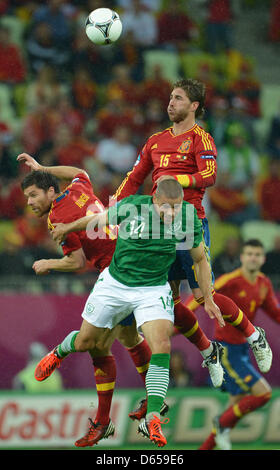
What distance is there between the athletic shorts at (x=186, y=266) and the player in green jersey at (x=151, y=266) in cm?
40

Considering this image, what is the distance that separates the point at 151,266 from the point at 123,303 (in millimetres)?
423

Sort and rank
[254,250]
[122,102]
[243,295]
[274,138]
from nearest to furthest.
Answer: [254,250], [243,295], [122,102], [274,138]

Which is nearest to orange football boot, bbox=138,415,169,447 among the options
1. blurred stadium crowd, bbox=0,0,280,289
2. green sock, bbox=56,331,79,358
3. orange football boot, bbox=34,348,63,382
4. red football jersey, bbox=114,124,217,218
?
green sock, bbox=56,331,79,358

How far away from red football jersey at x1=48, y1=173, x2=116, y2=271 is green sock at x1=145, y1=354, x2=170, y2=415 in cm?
129

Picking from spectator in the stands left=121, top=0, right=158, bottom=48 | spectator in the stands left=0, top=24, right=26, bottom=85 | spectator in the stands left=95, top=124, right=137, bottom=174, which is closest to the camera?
spectator in the stands left=95, top=124, right=137, bottom=174

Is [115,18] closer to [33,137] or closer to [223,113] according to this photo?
[33,137]

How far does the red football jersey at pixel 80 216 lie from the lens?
8312mm

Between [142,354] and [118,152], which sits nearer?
[142,354]

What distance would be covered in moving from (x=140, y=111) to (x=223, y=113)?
5.25 ft

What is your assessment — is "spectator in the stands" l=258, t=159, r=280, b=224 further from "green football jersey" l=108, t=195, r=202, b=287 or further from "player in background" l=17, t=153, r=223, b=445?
"green football jersey" l=108, t=195, r=202, b=287

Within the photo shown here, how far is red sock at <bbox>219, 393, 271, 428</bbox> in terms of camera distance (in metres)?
11.9

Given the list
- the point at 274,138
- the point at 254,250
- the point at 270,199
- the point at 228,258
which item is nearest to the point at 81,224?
the point at 254,250

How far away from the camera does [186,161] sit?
27.3 feet

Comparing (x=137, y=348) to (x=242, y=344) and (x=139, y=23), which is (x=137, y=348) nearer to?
(x=242, y=344)
